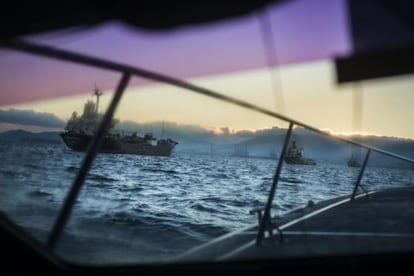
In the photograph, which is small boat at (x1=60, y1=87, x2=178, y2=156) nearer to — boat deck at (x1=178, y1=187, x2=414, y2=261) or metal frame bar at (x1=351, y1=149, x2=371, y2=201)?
boat deck at (x1=178, y1=187, x2=414, y2=261)

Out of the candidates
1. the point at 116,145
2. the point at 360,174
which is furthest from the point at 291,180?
the point at 116,145

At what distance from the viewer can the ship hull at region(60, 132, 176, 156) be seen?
2242 mm

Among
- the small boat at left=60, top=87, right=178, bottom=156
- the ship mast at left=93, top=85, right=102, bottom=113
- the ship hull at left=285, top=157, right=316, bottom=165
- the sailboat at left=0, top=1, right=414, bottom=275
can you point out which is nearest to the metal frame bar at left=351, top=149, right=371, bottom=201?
the sailboat at left=0, top=1, right=414, bottom=275

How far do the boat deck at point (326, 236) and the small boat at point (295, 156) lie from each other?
38 cm

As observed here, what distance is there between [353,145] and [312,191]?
4.71 feet

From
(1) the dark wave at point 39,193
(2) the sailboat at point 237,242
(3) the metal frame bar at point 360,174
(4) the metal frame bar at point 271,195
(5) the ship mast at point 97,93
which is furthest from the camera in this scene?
(3) the metal frame bar at point 360,174

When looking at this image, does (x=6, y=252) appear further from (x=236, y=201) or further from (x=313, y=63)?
(x=236, y=201)

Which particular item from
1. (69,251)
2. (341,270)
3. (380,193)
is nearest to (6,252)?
(69,251)

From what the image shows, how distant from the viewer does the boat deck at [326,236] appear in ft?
6.92

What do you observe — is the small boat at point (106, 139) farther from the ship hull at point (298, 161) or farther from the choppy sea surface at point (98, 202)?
the ship hull at point (298, 161)

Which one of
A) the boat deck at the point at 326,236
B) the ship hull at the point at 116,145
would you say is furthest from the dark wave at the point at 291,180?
the ship hull at the point at 116,145

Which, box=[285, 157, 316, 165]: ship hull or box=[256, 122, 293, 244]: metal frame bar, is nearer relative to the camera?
box=[256, 122, 293, 244]: metal frame bar

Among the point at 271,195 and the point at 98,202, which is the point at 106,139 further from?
the point at 271,195

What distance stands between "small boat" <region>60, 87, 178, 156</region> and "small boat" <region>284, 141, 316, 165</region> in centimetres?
78
